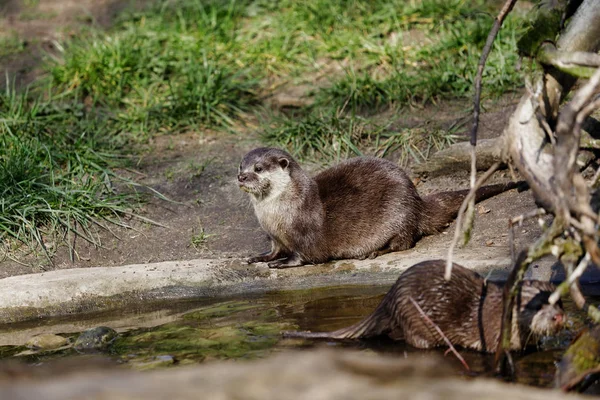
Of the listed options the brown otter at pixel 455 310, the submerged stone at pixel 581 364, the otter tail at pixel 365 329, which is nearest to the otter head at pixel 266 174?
the otter tail at pixel 365 329

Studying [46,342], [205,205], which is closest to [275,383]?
[46,342]

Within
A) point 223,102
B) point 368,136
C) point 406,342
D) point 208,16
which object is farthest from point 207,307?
point 208,16

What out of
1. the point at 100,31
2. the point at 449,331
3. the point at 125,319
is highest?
the point at 100,31

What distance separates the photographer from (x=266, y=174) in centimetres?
502

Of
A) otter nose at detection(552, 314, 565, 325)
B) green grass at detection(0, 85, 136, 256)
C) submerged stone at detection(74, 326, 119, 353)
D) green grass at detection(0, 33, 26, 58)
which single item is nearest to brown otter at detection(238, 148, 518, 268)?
green grass at detection(0, 85, 136, 256)

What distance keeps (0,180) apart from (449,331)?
3.10m

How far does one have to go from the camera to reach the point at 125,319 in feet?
14.0

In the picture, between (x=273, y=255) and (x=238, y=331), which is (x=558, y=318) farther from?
(x=273, y=255)

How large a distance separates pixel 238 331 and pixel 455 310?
98cm

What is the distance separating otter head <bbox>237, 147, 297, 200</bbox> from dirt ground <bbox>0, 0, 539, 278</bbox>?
387 millimetres

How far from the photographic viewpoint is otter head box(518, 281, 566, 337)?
314 cm

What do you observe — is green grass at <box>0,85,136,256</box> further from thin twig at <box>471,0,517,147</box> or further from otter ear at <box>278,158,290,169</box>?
thin twig at <box>471,0,517,147</box>

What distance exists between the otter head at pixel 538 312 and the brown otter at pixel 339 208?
1.68 meters

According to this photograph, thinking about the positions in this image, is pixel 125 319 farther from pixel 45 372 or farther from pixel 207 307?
pixel 45 372
